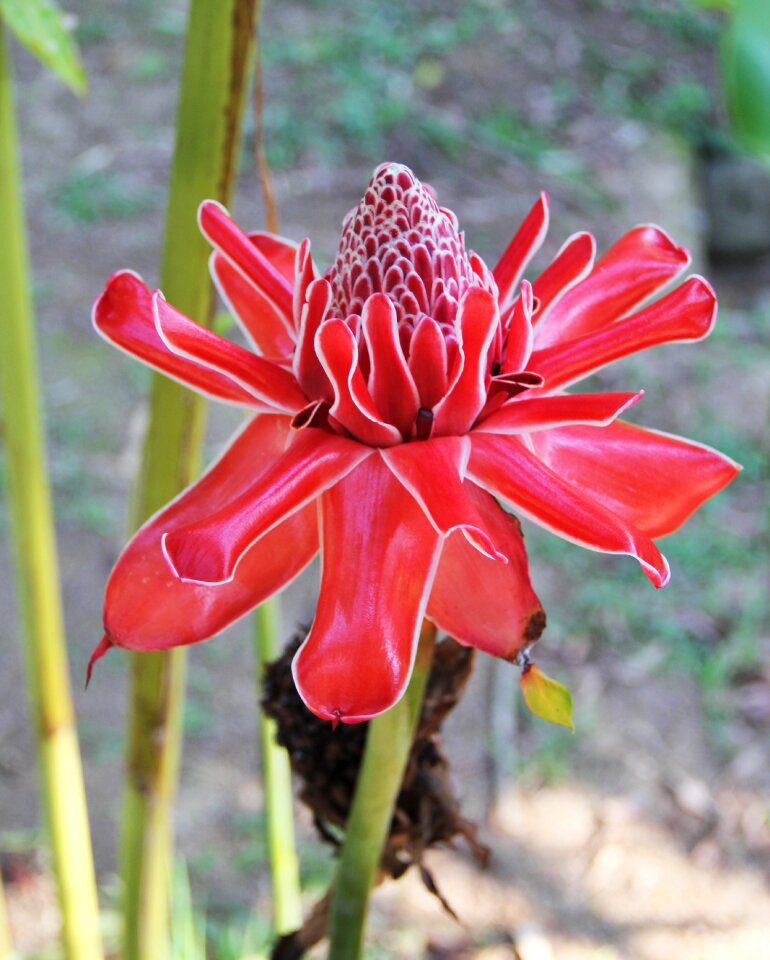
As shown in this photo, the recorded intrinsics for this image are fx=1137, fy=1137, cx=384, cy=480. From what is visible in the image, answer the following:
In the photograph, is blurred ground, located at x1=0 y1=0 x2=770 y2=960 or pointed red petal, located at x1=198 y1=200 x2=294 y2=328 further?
blurred ground, located at x1=0 y1=0 x2=770 y2=960

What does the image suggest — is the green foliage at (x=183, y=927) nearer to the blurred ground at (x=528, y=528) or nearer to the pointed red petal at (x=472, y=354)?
the blurred ground at (x=528, y=528)

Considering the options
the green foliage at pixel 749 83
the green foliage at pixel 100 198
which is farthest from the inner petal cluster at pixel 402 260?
the green foliage at pixel 100 198

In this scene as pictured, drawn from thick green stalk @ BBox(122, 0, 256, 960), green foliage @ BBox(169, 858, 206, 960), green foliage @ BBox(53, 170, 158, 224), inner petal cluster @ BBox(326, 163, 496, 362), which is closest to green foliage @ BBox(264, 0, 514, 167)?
green foliage @ BBox(53, 170, 158, 224)

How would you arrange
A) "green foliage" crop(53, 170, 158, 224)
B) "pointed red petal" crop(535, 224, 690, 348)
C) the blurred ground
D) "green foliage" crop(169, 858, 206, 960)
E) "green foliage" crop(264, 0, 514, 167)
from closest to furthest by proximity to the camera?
"pointed red petal" crop(535, 224, 690, 348)
"green foliage" crop(169, 858, 206, 960)
the blurred ground
"green foliage" crop(53, 170, 158, 224)
"green foliage" crop(264, 0, 514, 167)

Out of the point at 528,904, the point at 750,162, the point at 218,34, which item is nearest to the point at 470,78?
the point at 750,162

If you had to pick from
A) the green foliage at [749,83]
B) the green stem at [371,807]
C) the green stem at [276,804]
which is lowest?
the green stem at [276,804]

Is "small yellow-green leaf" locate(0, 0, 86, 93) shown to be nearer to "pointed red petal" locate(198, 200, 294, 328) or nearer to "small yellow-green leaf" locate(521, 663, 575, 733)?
"pointed red petal" locate(198, 200, 294, 328)
